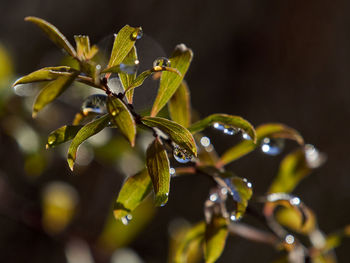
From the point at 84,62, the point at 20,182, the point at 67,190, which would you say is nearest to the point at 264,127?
the point at 84,62

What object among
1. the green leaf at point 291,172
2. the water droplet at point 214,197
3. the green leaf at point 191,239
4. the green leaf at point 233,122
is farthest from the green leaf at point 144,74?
the green leaf at point 291,172

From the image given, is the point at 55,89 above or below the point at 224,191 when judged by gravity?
above

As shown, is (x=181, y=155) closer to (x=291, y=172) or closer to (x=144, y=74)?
(x=144, y=74)

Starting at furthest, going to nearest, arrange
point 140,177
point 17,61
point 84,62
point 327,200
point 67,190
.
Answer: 1. point 17,61
2. point 327,200
3. point 67,190
4. point 140,177
5. point 84,62

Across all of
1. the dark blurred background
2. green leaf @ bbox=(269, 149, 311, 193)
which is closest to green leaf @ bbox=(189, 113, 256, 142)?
green leaf @ bbox=(269, 149, 311, 193)

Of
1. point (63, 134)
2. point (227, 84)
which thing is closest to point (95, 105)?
point (63, 134)

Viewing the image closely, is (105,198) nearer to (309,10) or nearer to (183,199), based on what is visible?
(183,199)
